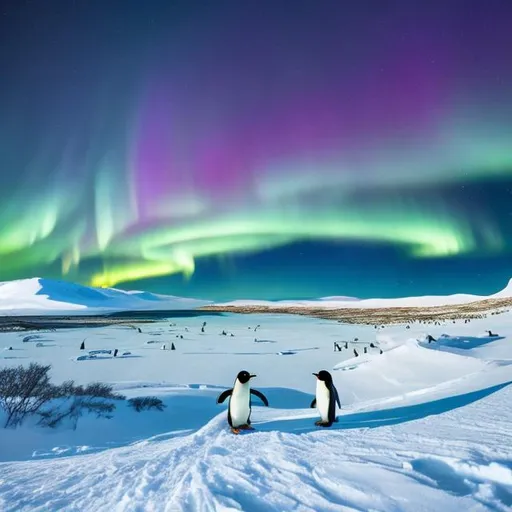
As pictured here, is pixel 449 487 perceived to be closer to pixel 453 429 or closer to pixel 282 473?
pixel 282 473

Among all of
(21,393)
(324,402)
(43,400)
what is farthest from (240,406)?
(21,393)

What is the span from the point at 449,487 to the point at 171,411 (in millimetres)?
8989

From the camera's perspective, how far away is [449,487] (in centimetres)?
341

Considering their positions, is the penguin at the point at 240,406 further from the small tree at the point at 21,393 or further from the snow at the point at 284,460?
the small tree at the point at 21,393

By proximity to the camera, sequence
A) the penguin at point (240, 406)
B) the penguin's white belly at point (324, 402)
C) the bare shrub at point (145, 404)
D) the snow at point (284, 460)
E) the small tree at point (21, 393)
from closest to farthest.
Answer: the snow at point (284, 460) → the penguin's white belly at point (324, 402) → the penguin at point (240, 406) → the small tree at point (21, 393) → the bare shrub at point (145, 404)

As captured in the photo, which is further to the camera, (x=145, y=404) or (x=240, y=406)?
(x=145, y=404)

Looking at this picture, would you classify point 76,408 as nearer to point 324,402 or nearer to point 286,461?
point 324,402

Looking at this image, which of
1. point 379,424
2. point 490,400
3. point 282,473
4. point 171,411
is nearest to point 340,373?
point 171,411

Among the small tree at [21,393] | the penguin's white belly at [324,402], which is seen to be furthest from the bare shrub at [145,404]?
the penguin's white belly at [324,402]

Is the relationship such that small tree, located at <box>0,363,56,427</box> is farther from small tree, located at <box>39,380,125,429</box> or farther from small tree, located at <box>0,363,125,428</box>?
small tree, located at <box>39,380,125,429</box>

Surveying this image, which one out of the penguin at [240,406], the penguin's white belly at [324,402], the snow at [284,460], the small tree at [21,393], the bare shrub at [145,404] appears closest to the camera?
the snow at [284,460]

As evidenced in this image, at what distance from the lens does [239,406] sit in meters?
7.32

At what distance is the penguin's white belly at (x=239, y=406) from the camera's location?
728cm

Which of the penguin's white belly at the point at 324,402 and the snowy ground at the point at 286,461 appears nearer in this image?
the snowy ground at the point at 286,461
